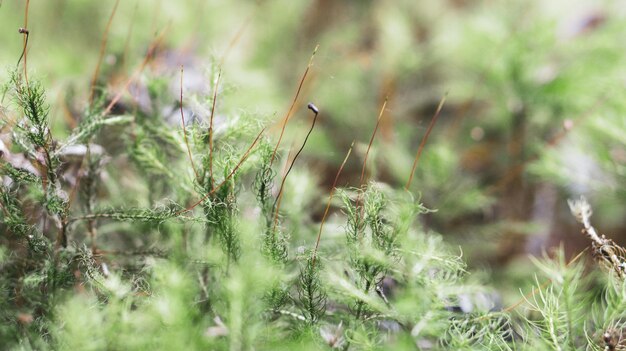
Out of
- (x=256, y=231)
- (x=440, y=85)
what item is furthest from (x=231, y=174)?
(x=440, y=85)

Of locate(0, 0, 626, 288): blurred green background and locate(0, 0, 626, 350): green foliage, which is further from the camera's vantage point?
locate(0, 0, 626, 288): blurred green background

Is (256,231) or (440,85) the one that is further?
(440,85)

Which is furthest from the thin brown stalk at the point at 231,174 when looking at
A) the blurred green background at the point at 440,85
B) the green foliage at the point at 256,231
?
the blurred green background at the point at 440,85

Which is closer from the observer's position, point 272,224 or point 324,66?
point 272,224

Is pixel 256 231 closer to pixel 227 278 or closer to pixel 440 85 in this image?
pixel 227 278

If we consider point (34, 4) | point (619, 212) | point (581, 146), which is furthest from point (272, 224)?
point (34, 4)

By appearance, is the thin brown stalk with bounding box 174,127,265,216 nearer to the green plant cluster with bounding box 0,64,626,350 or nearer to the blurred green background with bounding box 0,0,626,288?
the green plant cluster with bounding box 0,64,626,350

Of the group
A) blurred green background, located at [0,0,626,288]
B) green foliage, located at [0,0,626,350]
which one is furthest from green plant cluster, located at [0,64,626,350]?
blurred green background, located at [0,0,626,288]

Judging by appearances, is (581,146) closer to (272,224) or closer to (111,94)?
(272,224)
